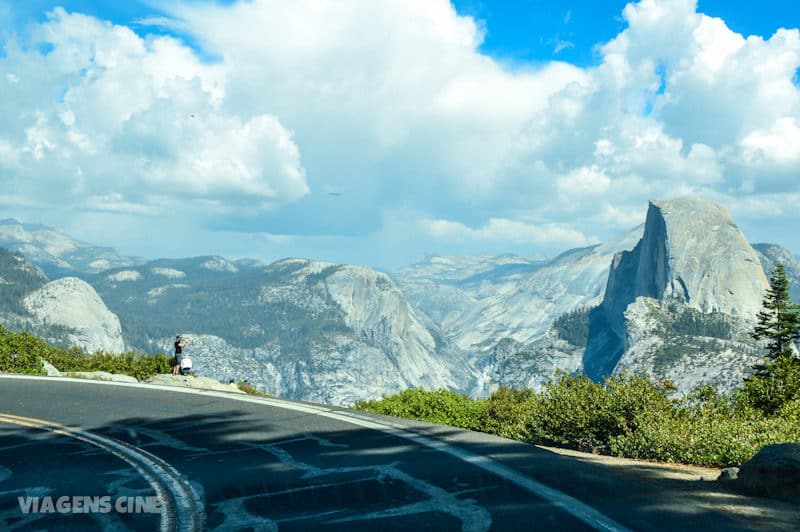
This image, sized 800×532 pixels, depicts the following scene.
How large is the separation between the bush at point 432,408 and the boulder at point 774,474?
12684mm

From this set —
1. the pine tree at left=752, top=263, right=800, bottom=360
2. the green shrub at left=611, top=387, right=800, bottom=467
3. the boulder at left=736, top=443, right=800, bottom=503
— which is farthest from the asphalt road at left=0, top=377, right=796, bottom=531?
the pine tree at left=752, top=263, right=800, bottom=360

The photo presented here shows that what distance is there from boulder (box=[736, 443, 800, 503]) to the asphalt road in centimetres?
50

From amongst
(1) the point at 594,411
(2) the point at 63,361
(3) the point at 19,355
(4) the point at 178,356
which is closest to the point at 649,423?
(1) the point at 594,411

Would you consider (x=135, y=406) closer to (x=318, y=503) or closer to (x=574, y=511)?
(x=318, y=503)

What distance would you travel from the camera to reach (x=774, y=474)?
7.10 metres

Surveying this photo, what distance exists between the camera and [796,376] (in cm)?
1786

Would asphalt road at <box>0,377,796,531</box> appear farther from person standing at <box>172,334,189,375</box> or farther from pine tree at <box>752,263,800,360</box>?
pine tree at <box>752,263,800,360</box>

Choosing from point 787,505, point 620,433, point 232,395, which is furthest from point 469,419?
point 787,505

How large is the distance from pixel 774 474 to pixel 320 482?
4.88 metres

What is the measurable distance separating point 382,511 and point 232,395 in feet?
33.1

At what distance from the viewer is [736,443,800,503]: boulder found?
6945 millimetres

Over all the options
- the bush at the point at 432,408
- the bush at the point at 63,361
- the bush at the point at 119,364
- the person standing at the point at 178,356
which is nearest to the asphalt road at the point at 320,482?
the bush at the point at 432,408

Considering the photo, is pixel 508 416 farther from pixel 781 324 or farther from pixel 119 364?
pixel 781 324

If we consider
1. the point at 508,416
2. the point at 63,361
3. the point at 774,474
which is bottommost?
the point at 508,416
